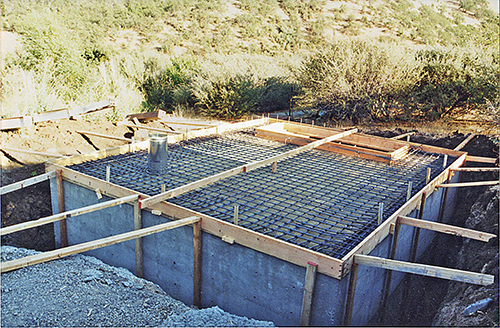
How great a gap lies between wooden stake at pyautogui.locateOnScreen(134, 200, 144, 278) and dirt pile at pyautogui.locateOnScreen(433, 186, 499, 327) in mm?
4012

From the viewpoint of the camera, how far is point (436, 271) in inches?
139

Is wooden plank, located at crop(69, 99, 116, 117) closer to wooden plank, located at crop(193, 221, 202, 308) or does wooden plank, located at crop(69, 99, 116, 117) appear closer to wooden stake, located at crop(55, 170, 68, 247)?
wooden stake, located at crop(55, 170, 68, 247)

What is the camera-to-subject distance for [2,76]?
12.0 meters

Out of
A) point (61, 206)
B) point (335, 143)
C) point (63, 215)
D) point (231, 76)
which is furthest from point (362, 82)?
point (63, 215)

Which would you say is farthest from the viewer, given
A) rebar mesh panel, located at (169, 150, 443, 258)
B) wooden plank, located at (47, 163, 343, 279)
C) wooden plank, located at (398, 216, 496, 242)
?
rebar mesh panel, located at (169, 150, 443, 258)

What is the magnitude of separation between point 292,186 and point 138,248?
8.74 ft

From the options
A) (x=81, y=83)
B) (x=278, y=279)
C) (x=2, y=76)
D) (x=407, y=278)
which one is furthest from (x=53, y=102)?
(x=407, y=278)

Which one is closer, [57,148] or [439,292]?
[439,292]

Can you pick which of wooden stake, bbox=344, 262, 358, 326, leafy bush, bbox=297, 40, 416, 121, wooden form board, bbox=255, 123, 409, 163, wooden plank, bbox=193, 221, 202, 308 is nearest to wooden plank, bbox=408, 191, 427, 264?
wooden form board, bbox=255, 123, 409, 163

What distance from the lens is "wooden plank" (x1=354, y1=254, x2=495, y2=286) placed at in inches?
131

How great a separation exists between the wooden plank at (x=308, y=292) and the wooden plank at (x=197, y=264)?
150 cm

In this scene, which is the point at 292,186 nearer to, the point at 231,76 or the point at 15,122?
the point at 15,122

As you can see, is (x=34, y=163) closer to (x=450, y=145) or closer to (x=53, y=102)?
(x=53, y=102)

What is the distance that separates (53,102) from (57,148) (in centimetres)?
309
